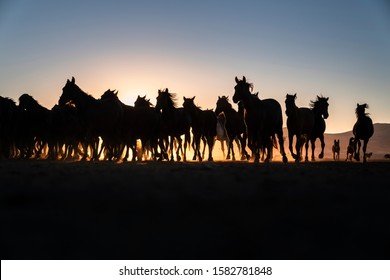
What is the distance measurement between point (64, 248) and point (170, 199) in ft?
5.55

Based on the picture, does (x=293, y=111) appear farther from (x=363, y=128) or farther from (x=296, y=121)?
(x=363, y=128)

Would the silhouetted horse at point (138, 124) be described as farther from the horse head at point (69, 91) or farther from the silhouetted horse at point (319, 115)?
the silhouetted horse at point (319, 115)

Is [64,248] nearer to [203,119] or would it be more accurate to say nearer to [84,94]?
[84,94]

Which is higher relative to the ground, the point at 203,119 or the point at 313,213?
the point at 203,119

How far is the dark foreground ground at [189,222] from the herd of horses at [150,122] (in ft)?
42.0

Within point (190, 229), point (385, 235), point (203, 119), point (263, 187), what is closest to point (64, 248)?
point (190, 229)

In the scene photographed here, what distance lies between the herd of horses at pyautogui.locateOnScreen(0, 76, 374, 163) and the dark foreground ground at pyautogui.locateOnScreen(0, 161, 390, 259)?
12.8 metres

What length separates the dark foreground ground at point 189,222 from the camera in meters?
3.51

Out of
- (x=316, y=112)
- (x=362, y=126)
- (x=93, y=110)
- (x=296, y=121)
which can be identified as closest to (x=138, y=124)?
(x=93, y=110)

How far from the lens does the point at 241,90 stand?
1811cm

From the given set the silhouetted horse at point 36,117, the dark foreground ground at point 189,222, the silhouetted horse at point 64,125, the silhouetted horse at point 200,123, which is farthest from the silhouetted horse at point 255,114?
the dark foreground ground at point 189,222

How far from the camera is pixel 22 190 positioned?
18.3 ft

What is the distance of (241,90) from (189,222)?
47.2 ft
